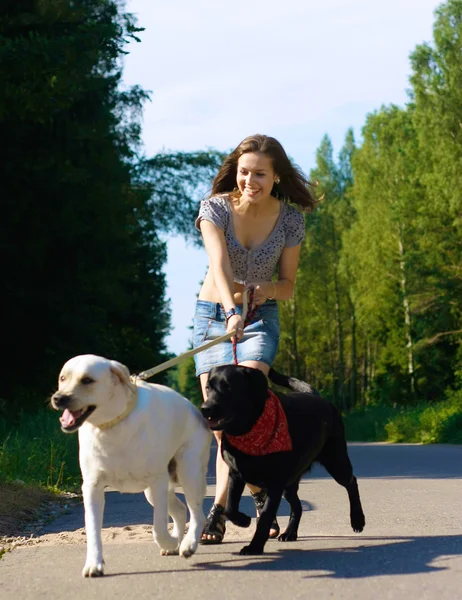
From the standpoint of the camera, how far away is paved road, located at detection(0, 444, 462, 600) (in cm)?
493

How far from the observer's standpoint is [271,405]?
19.7 ft

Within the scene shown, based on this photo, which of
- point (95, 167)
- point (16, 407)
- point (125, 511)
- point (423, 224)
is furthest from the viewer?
point (423, 224)

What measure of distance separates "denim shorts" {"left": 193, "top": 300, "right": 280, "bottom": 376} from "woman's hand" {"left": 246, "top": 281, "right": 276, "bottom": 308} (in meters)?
0.15

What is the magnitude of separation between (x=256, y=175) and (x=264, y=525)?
221 centimetres

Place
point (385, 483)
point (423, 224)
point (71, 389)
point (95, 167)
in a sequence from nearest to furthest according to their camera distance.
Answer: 1. point (71, 389)
2. point (385, 483)
3. point (95, 167)
4. point (423, 224)

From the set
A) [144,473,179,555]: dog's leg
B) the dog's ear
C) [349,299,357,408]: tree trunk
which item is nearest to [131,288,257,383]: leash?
the dog's ear

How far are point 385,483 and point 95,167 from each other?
45.3ft

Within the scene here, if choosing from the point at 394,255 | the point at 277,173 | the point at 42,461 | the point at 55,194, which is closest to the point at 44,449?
the point at 42,461

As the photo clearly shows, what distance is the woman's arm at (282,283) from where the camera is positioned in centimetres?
670

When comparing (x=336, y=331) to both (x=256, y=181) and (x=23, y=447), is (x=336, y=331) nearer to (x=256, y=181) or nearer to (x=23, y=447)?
(x=23, y=447)

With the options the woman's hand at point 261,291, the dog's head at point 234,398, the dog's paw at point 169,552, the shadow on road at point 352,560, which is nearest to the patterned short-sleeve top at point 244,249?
the woman's hand at point 261,291

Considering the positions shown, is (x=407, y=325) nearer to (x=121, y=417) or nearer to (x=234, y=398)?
(x=234, y=398)

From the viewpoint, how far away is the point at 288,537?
21.9 ft

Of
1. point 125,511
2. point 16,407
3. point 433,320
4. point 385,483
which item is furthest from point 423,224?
point 125,511
